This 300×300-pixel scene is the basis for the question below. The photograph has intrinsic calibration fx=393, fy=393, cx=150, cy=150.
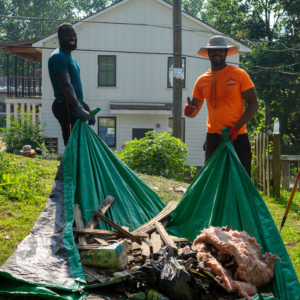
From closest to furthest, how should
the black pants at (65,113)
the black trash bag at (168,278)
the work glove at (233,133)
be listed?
1. the black trash bag at (168,278)
2. the work glove at (233,133)
3. the black pants at (65,113)

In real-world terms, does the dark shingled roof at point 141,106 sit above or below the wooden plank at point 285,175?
above

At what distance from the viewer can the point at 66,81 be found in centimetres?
435

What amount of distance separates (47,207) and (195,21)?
15426mm

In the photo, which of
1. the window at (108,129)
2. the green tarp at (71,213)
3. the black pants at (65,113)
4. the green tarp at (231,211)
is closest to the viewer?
the green tarp at (71,213)

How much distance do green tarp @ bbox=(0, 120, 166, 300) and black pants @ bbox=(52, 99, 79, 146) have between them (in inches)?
5.6

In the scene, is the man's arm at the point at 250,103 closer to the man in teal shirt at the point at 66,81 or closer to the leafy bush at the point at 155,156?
the man in teal shirt at the point at 66,81

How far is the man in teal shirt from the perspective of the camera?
4.37 metres

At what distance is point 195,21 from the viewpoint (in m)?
17.6

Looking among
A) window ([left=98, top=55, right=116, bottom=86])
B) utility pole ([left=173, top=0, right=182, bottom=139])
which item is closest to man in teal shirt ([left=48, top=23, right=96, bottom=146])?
utility pole ([left=173, top=0, right=182, bottom=139])

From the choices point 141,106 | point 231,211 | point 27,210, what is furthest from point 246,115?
point 141,106

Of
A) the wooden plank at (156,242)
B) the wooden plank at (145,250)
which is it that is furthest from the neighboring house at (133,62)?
the wooden plank at (145,250)

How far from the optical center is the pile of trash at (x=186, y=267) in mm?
2746

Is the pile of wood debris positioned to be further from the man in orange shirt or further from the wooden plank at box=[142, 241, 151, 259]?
the man in orange shirt

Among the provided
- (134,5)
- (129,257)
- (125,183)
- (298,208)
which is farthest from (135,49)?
(129,257)
